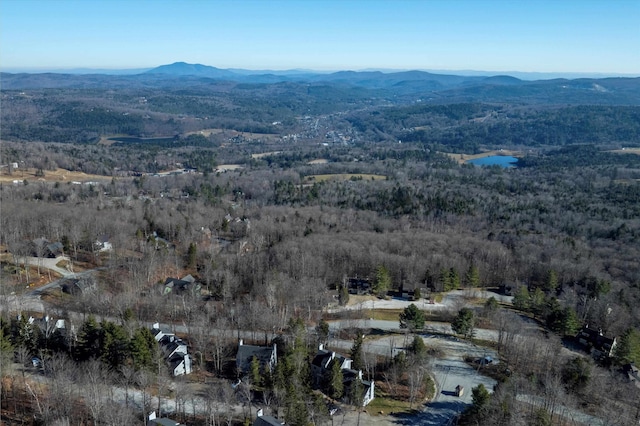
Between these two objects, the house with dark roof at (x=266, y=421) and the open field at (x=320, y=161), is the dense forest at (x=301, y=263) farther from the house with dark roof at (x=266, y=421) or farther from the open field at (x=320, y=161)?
the open field at (x=320, y=161)

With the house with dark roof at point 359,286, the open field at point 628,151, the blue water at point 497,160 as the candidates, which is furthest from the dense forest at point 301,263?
the blue water at point 497,160

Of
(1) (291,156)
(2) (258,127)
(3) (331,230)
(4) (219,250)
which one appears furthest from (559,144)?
(4) (219,250)

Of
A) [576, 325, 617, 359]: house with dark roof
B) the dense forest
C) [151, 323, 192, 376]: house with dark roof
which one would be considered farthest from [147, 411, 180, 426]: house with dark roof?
[576, 325, 617, 359]: house with dark roof

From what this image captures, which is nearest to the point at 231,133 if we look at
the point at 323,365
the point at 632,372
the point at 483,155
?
the point at 483,155

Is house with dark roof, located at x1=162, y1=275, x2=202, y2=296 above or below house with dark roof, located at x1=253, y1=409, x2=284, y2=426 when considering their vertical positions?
below

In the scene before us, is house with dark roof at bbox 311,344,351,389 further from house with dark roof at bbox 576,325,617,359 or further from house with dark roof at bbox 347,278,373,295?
house with dark roof at bbox 576,325,617,359
